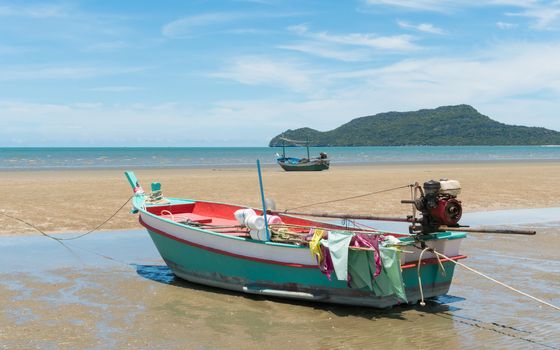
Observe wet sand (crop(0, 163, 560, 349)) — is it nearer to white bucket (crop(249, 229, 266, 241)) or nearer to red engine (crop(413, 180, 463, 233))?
white bucket (crop(249, 229, 266, 241))

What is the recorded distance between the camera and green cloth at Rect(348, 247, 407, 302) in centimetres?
849

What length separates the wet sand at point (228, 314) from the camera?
25.2 ft

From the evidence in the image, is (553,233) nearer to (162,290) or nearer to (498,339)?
(498,339)

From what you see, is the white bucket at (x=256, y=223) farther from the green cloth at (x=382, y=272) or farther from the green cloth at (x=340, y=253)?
the green cloth at (x=382, y=272)

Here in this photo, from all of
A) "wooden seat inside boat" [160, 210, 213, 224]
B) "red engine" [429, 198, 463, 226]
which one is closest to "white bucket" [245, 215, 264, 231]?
"red engine" [429, 198, 463, 226]

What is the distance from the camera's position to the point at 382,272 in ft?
28.1

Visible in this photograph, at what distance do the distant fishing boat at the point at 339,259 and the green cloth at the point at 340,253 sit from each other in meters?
0.01

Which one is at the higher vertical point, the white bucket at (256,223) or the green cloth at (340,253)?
the white bucket at (256,223)

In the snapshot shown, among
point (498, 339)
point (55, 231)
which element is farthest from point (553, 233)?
point (55, 231)

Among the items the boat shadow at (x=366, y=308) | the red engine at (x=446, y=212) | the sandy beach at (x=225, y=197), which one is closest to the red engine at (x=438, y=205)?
the red engine at (x=446, y=212)

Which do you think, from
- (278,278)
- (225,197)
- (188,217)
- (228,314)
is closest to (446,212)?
(278,278)

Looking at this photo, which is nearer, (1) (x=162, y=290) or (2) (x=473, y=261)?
(1) (x=162, y=290)

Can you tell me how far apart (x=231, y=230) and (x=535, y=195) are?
1696 cm

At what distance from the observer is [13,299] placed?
9.57m
